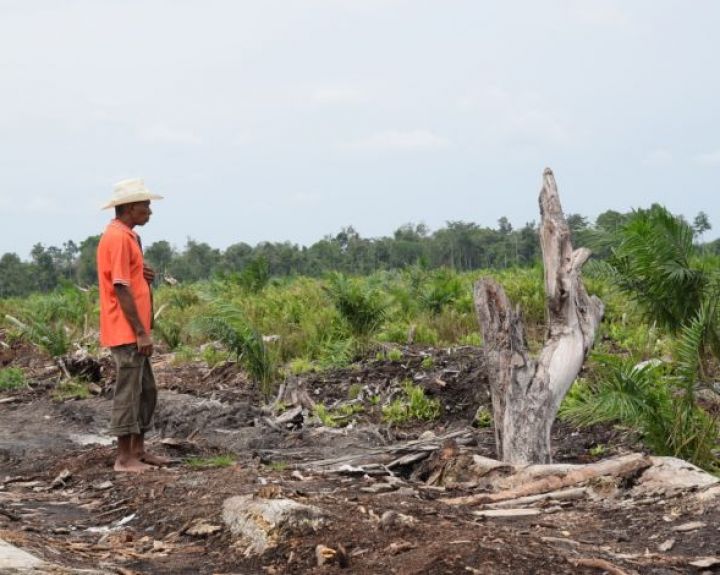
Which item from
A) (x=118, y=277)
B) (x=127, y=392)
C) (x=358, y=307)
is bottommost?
(x=127, y=392)

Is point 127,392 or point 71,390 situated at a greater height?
point 127,392

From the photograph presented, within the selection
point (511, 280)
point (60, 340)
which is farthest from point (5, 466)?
point (511, 280)

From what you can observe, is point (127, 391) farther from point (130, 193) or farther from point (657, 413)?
point (657, 413)

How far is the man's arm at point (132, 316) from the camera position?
7137mm

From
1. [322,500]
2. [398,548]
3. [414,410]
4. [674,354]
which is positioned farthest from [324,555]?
[414,410]

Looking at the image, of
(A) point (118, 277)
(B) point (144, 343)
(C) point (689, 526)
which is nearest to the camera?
(C) point (689, 526)

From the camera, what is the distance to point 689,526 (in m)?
5.23

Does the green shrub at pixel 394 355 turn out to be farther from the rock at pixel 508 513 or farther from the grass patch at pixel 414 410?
the rock at pixel 508 513

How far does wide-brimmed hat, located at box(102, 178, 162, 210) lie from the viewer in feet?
23.7

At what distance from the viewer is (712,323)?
8.05 metres

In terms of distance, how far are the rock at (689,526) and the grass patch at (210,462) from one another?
138 inches

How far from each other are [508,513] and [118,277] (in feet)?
10.5

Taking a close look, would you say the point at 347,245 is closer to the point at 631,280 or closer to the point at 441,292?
the point at 441,292

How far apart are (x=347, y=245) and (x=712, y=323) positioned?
56392 mm
